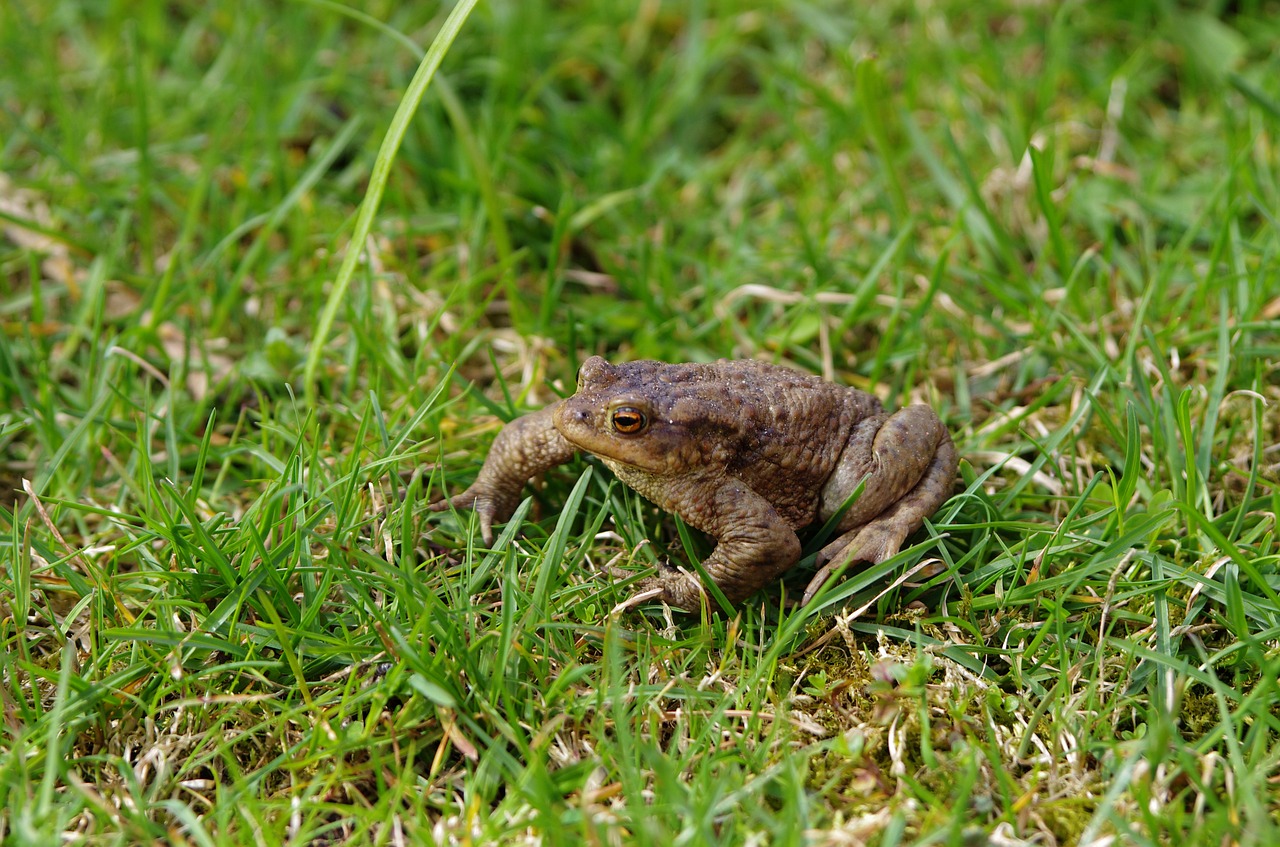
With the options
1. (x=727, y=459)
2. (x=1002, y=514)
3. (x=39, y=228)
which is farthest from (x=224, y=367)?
(x=1002, y=514)

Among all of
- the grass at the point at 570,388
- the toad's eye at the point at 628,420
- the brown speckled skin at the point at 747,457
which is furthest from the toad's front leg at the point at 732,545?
the toad's eye at the point at 628,420

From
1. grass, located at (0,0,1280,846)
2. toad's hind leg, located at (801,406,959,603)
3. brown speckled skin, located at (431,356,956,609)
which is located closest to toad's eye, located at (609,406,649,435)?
brown speckled skin, located at (431,356,956,609)

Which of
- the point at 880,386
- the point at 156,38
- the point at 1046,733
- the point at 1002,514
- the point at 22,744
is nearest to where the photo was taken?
the point at 22,744

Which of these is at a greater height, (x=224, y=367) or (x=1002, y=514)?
(x=1002, y=514)

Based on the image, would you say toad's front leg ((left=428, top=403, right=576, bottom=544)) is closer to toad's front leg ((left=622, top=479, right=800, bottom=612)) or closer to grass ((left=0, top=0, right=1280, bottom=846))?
grass ((left=0, top=0, right=1280, bottom=846))

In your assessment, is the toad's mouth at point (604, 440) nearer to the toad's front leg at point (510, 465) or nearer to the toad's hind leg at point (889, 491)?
the toad's front leg at point (510, 465)

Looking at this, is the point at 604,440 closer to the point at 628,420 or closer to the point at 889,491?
the point at 628,420

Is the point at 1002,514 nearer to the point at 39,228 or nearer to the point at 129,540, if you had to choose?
the point at 129,540
